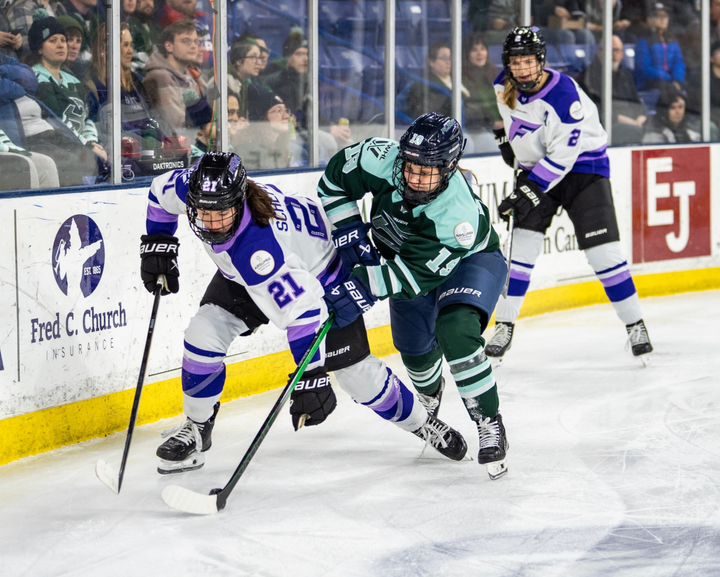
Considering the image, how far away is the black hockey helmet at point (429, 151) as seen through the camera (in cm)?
255

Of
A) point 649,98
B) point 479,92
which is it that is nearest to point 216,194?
point 479,92

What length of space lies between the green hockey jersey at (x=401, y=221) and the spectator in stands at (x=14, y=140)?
1.01 m

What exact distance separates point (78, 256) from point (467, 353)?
132 centimetres

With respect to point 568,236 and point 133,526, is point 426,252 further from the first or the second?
point 568,236

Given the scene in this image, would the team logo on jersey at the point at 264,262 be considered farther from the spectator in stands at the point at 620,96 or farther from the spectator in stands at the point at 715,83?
the spectator in stands at the point at 715,83

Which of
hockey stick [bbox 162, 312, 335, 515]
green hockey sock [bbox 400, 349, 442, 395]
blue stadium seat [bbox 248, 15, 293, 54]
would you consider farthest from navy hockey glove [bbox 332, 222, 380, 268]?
blue stadium seat [bbox 248, 15, 293, 54]

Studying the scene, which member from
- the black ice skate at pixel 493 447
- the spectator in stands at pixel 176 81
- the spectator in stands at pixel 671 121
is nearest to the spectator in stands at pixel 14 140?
the spectator in stands at pixel 176 81

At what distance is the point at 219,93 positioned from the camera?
4.08 metres

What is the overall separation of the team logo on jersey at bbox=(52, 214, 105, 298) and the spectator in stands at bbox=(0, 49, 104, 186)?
215mm

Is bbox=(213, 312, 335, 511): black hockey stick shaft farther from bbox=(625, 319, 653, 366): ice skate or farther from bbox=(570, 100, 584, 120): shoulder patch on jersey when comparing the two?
bbox=(625, 319, 653, 366): ice skate

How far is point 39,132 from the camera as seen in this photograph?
131 inches

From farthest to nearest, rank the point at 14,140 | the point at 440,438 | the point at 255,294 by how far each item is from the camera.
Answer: the point at 14,140 < the point at 440,438 < the point at 255,294

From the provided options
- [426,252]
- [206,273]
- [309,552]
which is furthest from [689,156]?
[309,552]

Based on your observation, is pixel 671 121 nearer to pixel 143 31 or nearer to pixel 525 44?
pixel 525 44
